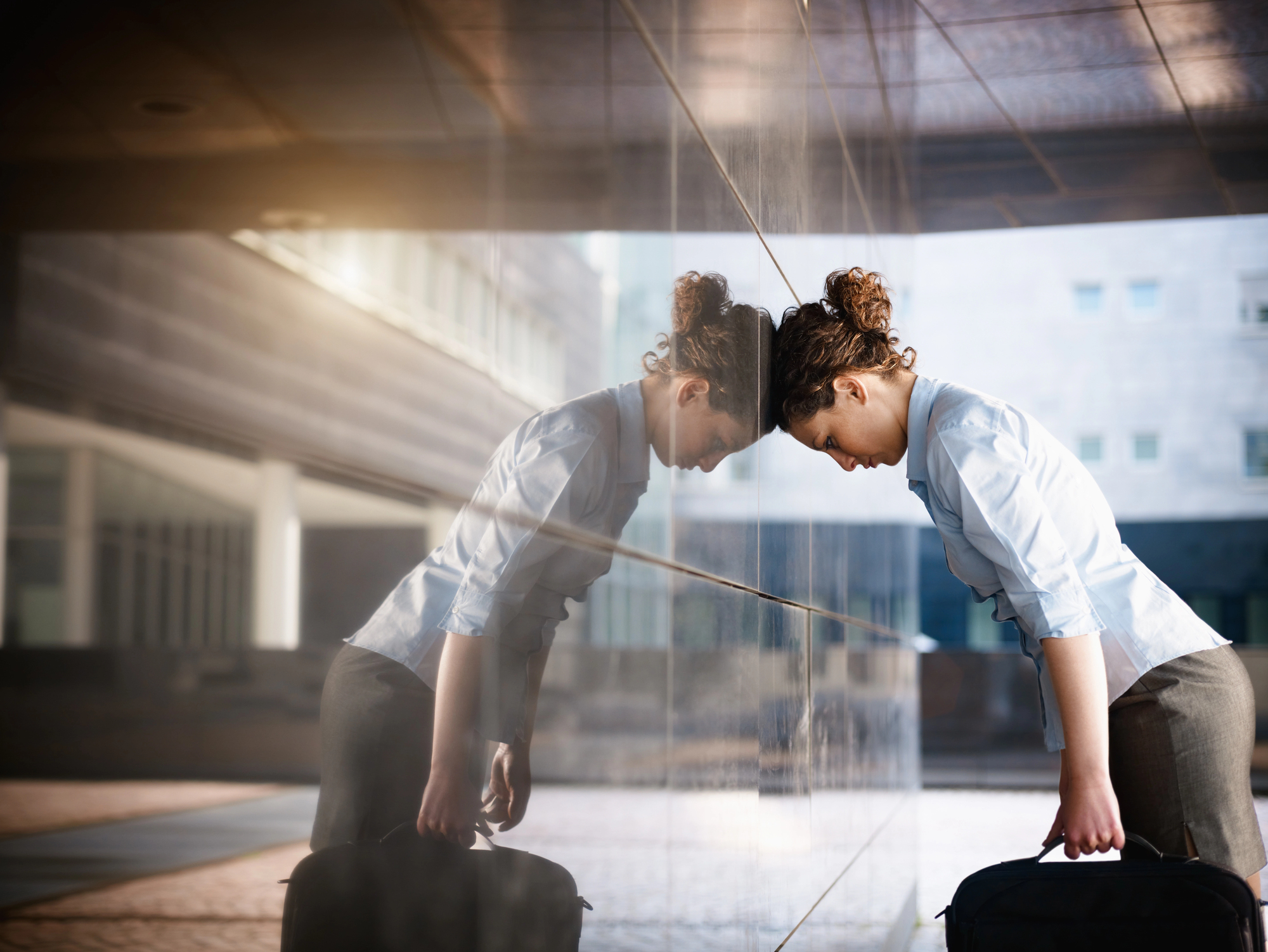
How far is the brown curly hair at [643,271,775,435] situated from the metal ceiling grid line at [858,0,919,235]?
7.23 feet

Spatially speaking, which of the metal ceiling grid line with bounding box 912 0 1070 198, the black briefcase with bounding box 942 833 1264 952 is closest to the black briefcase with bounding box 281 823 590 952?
the black briefcase with bounding box 942 833 1264 952

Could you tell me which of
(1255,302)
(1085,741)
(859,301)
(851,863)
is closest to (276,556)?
(1085,741)

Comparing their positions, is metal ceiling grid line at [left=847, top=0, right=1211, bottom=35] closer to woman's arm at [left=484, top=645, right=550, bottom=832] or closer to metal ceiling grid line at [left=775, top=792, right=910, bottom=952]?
metal ceiling grid line at [left=775, top=792, right=910, bottom=952]

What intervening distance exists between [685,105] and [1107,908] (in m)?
1.73

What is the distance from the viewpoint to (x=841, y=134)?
3.92 m

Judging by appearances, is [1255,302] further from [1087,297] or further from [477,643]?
[477,643]

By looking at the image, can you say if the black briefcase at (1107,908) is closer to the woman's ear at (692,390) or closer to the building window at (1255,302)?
the woman's ear at (692,390)

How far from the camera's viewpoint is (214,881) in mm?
593

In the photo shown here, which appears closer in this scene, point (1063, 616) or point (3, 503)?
point (3, 503)

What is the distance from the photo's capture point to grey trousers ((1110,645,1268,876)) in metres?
2.63

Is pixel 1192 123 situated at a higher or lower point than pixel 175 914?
higher

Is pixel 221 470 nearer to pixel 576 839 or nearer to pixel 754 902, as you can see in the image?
pixel 576 839

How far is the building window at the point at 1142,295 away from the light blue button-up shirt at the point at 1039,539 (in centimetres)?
1983

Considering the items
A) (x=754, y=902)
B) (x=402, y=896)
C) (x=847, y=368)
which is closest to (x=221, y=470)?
(x=402, y=896)
